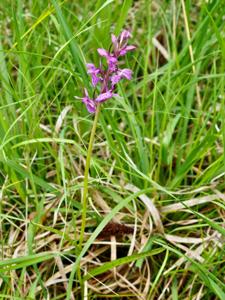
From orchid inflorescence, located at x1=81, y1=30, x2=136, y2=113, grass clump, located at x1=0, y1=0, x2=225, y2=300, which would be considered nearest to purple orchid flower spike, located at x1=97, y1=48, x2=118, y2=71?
orchid inflorescence, located at x1=81, y1=30, x2=136, y2=113

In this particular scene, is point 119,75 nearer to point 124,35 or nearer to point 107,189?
point 124,35

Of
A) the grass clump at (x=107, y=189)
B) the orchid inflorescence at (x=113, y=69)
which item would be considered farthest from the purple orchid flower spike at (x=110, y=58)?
the grass clump at (x=107, y=189)

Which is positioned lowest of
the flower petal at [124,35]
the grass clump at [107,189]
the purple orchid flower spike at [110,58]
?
the grass clump at [107,189]

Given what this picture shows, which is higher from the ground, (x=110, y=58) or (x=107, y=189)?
(x=110, y=58)

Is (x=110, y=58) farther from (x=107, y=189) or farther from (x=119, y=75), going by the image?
(x=107, y=189)

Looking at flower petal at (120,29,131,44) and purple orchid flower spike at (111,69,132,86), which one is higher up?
flower petal at (120,29,131,44)

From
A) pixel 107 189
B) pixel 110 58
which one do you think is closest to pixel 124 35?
pixel 110 58

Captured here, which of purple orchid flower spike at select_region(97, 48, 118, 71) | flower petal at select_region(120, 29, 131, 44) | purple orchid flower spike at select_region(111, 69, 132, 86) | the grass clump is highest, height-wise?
flower petal at select_region(120, 29, 131, 44)

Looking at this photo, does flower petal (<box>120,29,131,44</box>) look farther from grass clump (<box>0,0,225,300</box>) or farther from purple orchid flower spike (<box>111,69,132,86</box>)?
grass clump (<box>0,0,225,300</box>)

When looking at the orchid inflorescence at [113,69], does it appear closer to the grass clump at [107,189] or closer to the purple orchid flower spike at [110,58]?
the purple orchid flower spike at [110,58]

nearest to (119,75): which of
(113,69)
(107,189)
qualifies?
(113,69)

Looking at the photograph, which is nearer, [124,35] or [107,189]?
[124,35]
